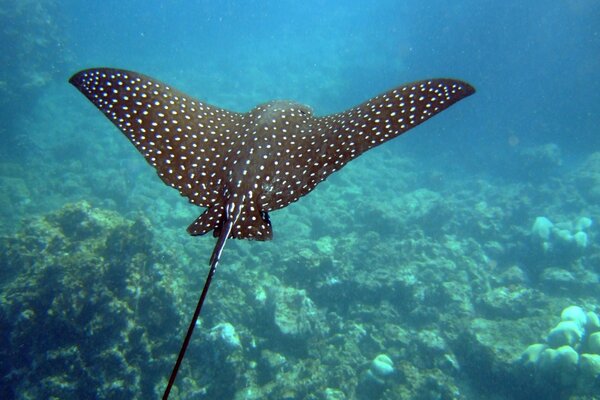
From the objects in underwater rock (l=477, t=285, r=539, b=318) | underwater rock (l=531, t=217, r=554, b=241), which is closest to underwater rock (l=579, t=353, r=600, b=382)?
underwater rock (l=477, t=285, r=539, b=318)

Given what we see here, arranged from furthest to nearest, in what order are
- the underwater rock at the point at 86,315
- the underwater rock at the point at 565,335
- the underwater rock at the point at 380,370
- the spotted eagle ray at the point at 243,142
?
the underwater rock at the point at 565,335 < the underwater rock at the point at 380,370 < the underwater rock at the point at 86,315 < the spotted eagle ray at the point at 243,142

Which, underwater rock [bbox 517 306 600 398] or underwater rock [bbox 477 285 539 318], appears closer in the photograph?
underwater rock [bbox 517 306 600 398]

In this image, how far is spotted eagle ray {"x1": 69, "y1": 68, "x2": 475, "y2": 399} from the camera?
378 cm

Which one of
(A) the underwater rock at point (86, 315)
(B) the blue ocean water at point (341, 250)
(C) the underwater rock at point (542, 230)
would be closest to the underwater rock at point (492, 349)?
(B) the blue ocean water at point (341, 250)

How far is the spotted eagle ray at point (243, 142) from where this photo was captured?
378cm

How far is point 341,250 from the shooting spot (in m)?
13.2

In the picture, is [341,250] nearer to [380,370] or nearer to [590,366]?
[380,370]

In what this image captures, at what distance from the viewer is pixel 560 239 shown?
1484 cm

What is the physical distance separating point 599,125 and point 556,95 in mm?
5662

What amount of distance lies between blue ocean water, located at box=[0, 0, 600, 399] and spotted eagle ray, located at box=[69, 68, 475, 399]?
4611 mm

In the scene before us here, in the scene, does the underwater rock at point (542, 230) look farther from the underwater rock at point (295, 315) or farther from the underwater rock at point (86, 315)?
the underwater rock at point (86, 315)

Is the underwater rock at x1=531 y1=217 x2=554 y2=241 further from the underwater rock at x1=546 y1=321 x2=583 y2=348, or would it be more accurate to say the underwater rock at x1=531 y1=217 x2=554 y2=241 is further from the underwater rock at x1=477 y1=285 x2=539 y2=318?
the underwater rock at x1=546 y1=321 x2=583 y2=348

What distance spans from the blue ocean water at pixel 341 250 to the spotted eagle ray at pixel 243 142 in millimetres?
4611

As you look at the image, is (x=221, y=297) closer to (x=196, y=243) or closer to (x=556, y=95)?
(x=196, y=243)
